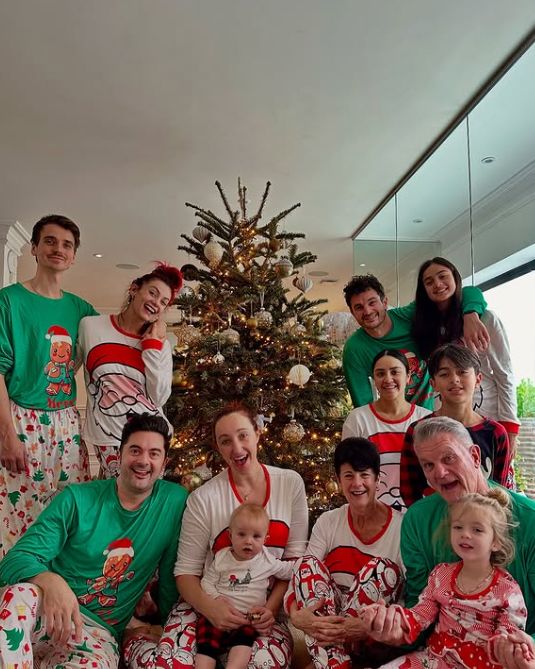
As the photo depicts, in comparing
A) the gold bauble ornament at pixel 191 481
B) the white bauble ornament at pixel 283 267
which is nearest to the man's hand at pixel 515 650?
the gold bauble ornament at pixel 191 481

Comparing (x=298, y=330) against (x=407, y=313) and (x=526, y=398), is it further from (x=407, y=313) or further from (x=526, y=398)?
(x=526, y=398)

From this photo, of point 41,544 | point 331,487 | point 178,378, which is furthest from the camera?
point 331,487

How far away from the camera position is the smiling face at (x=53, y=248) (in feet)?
7.69

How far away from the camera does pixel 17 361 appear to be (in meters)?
2.27

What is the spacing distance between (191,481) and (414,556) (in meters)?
1.53

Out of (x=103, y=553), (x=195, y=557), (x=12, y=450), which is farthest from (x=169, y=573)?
(x=12, y=450)

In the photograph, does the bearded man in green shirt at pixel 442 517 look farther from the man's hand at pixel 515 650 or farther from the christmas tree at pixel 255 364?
the christmas tree at pixel 255 364

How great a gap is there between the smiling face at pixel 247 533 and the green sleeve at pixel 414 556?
46 cm

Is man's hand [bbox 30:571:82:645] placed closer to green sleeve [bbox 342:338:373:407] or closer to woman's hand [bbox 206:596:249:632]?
woman's hand [bbox 206:596:249:632]

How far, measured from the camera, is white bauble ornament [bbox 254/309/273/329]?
334 cm

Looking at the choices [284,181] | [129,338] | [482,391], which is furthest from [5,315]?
[284,181]

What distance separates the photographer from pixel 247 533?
1.93 m

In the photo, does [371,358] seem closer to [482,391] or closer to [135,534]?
[482,391]

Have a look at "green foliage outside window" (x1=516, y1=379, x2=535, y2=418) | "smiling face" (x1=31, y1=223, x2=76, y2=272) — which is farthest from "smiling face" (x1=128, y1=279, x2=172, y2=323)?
"green foliage outside window" (x1=516, y1=379, x2=535, y2=418)
